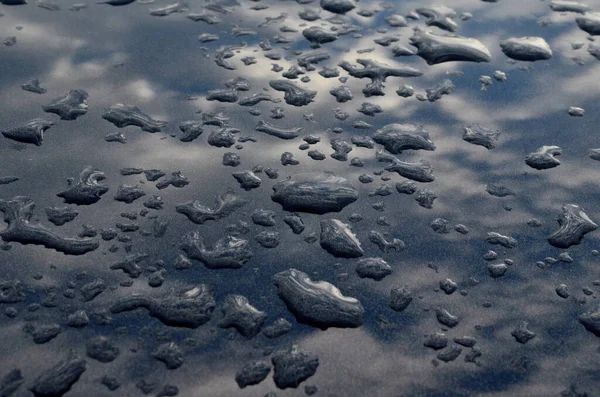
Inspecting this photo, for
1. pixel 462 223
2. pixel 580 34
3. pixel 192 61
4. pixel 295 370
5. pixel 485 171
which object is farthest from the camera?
pixel 580 34

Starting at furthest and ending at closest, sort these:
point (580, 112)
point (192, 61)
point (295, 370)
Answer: point (192, 61) → point (580, 112) → point (295, 370)

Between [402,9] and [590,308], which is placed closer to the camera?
[590,308]

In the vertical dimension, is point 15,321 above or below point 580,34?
below

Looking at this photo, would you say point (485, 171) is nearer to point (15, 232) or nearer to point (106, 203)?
point (106, 203)

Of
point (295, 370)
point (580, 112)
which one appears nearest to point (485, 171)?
point (580, 112)

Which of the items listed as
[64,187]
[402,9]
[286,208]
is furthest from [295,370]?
[402,9]

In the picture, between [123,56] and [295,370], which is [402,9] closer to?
[123,56]
